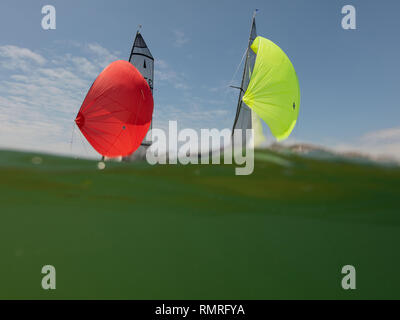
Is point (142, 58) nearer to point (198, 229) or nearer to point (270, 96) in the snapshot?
point (270, 96)

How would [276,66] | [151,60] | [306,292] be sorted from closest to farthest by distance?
1. [276,66]
2. [306,292]
3. [151,60]

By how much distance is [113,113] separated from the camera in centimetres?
943

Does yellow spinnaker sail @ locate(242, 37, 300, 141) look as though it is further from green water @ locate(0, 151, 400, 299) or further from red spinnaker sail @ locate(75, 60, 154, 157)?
red spinnaker sail @ locate(75, 60, 154, 157)

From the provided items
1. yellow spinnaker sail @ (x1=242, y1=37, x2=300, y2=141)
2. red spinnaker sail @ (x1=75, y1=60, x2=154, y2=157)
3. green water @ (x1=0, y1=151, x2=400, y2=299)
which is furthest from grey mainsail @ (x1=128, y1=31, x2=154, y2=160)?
green water @ (x1=0, y1=151, x2=400, y2=299)

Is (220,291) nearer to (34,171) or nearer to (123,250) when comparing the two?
(123,250)

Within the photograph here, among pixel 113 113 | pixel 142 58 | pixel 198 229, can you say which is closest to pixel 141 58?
pixel 142 58

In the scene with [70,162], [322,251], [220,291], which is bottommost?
[220,291]

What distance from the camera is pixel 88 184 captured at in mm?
8477

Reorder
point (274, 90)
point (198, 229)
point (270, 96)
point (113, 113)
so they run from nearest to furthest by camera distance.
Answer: point (113, 113)
point (270, 96)
point (274, 90)
point (198, 229)

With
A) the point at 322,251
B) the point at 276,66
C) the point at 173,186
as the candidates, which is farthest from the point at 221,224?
the point at 276,66

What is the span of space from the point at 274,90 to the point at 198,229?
7.50m

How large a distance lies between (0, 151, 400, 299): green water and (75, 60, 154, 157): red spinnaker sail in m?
1.89

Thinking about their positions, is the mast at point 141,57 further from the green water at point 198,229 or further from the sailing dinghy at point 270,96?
the green water at point 198,229

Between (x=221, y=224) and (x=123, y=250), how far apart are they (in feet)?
19.2
